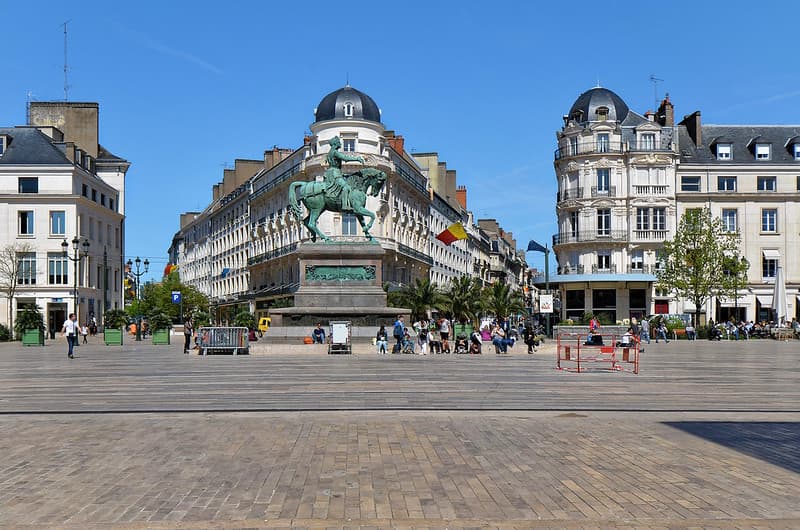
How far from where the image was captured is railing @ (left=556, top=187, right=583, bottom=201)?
6284 cm

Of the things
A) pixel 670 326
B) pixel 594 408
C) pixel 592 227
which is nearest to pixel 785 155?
pixel 592 227

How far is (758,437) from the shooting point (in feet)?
32.5

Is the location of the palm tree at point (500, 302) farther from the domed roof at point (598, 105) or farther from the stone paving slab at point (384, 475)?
the stone paving slab at point (384, 475)

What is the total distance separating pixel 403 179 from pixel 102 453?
197 ft

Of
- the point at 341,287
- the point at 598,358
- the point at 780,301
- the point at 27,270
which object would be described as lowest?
the point at 598,358

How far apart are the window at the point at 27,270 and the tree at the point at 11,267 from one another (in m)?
0.41

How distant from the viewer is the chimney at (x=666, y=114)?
65500 millimetres

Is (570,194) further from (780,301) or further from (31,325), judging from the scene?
(31,325)

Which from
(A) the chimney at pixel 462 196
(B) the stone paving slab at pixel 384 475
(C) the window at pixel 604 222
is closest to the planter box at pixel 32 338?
(B) the stone paving slab at pixel 384 475

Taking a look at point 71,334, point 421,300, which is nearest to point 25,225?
point 421,300

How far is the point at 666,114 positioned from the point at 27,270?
49312 mm

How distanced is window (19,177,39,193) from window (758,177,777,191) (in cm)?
5292

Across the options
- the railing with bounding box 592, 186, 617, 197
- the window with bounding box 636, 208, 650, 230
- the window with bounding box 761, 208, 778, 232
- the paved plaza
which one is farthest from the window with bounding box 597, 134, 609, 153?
the paved plaza

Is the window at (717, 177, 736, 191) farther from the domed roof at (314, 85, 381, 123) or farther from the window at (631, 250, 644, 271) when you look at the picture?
the domed roof at (314, 85, 381, 123)
